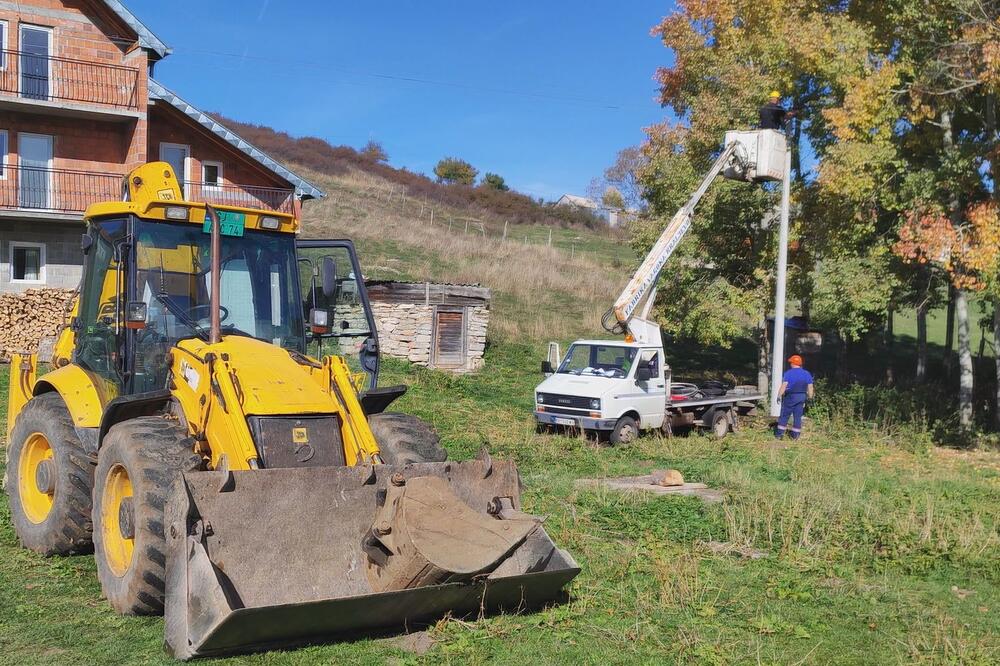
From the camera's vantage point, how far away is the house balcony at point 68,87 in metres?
25.2

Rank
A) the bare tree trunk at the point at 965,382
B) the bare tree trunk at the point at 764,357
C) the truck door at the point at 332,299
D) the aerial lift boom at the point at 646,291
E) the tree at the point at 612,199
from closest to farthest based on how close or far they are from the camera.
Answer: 1. the truck door at the point at 332,299
2. the aerial lift boom at the point at 646,291
3. the bare tree trunk at the point at 965,382
4. the bare tree trunk at the point at 764,357
5. the tree at the point at 612,199

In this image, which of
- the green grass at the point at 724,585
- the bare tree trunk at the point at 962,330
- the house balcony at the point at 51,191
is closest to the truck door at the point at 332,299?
the green grass at the point at 724,585

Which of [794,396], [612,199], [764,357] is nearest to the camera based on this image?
[794,396]

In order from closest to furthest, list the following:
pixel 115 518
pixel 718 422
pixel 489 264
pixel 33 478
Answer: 1. pixel 115 518
2. pixel 33 478
3. pixel 718 422
4. pixel 489 264

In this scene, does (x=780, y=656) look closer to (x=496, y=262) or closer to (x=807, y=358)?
(x=807, y=358)

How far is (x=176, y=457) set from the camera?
255 inches

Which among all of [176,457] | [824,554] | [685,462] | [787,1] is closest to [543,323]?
[787,1]

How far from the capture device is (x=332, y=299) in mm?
8031

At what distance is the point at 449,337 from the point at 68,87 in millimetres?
12526

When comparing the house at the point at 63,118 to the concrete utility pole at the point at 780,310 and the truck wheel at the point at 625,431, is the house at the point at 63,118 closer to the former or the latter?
the truck wheel at the point at 625,431

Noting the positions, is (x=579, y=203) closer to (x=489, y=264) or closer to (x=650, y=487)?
(x=489, y=264)

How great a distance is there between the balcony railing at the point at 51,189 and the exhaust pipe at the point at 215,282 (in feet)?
67.0

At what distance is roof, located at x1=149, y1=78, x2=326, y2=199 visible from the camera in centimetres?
2727

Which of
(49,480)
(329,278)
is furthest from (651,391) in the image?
(49,480)
